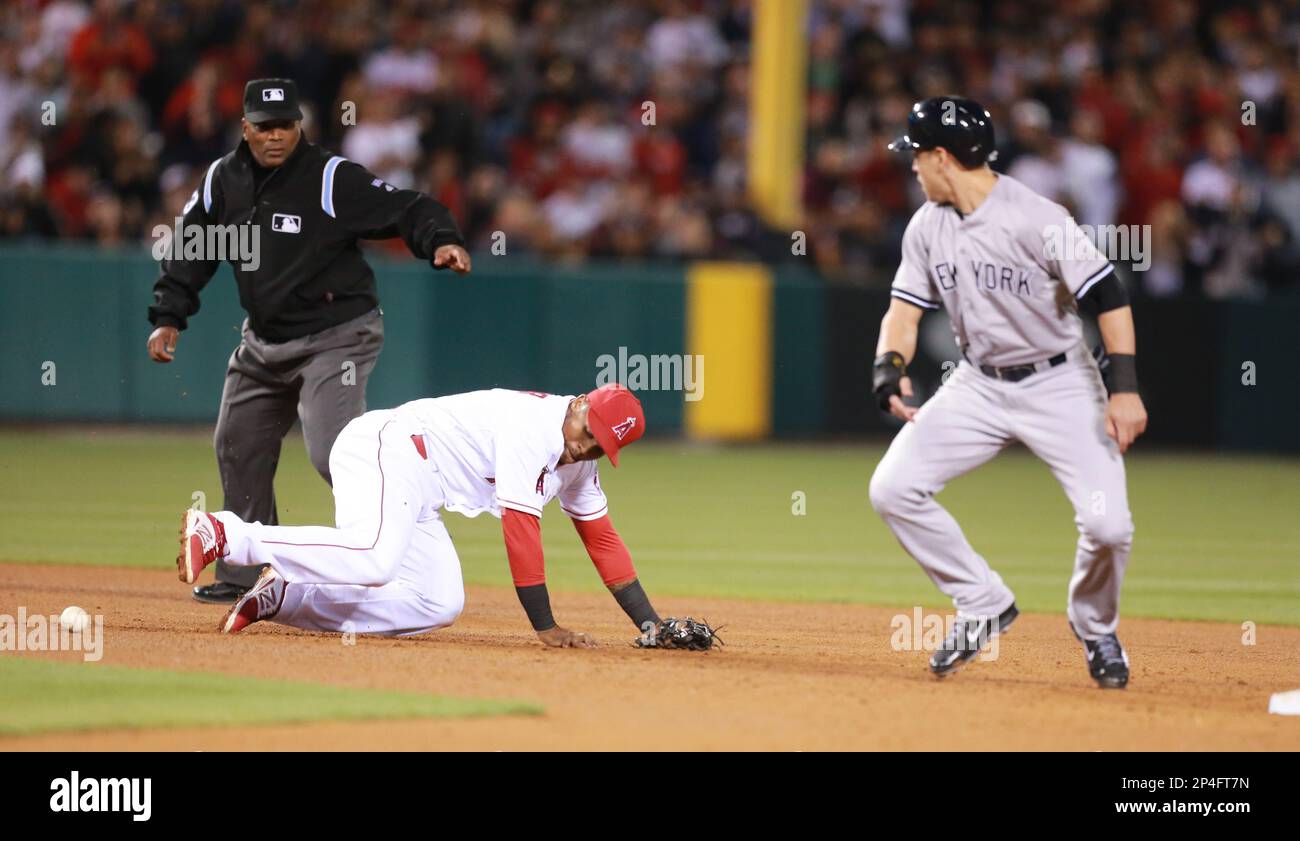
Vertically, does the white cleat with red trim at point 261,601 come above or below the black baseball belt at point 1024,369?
below

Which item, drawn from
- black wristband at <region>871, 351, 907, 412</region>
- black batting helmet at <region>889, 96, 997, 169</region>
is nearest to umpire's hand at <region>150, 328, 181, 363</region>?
black wristband at <region>871, 351, 907, 412</region>

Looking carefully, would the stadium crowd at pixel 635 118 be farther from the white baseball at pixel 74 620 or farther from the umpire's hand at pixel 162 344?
the white baseball at pixel 74 620

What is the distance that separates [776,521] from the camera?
1355 centimetres

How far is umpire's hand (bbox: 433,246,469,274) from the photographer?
26.4ft

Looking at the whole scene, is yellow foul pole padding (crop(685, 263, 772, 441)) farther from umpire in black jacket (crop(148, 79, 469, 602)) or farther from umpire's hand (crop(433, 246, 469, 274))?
umpire's hand (crop(433, 246, 469, 274))

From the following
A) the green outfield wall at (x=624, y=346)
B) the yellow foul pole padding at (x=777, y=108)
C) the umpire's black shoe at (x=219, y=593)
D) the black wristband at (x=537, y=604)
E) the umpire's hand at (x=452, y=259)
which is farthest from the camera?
the yellow foul pole padding at (x=777, y=108)

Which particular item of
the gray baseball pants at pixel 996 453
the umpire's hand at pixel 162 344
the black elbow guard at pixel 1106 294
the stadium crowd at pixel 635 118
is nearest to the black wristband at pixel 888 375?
the gray baseball pants at pixel 996 453

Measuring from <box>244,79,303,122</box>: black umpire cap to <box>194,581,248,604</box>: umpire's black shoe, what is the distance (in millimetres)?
2158

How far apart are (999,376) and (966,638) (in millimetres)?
963

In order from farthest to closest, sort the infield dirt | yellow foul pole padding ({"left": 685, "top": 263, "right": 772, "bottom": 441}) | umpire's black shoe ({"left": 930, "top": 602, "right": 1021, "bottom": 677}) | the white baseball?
yellow foul pole padding ({"left": 685, "top": 263, "right": 772, "bottom": 441}) → the white baseball → umpire's black shoe ({"left": 930, "top": 602, "right": 1021, "bottom": 677}) → the infield dirt

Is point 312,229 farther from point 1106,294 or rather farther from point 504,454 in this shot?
point 1106,294

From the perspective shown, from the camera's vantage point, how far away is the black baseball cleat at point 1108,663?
6.78 m

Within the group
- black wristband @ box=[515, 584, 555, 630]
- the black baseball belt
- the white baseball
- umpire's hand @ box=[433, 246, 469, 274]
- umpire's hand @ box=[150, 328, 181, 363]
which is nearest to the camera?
the black baseball belt

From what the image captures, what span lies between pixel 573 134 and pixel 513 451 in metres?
12.7
